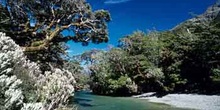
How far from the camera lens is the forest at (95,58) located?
31.9 feet

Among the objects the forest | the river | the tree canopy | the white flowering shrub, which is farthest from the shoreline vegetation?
the white flowering shrub

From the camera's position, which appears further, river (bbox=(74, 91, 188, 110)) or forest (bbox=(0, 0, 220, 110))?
river (bbox=(74, 91, 188, 110))

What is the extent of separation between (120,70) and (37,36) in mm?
31330

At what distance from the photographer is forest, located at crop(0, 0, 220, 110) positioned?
9.71 m

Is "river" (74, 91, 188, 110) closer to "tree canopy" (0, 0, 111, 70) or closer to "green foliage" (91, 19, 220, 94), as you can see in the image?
"tree canopy" (0, 0, 111, 70)

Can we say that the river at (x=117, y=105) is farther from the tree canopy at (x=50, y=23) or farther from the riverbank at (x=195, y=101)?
the tree canopy at (x=50, y=23)

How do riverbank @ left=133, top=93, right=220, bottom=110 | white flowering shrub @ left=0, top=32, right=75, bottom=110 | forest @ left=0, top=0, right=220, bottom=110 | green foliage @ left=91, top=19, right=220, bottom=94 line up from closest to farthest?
white flowering shrub @ left=0, top=32, right=75, bottom=110, forest @ left=0, top=0, right=220, bottom=110, riverbank @ left=133, top=93, right=220, bottom=110, green foliage @ left=91, top=19, right=220, bottom=94

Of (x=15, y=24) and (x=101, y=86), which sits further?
(x=101, y=86)

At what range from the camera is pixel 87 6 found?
2906 centimetres

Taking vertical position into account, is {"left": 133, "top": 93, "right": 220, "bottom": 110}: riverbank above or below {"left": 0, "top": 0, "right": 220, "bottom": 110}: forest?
below

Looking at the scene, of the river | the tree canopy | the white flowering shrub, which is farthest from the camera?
the river

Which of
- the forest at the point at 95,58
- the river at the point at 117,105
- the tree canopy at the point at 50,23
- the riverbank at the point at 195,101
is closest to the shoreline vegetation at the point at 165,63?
the forest at the point at 95,58

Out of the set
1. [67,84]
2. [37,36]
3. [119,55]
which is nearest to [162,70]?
[119,55]

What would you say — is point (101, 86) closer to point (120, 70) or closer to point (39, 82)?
point (120, 70)
